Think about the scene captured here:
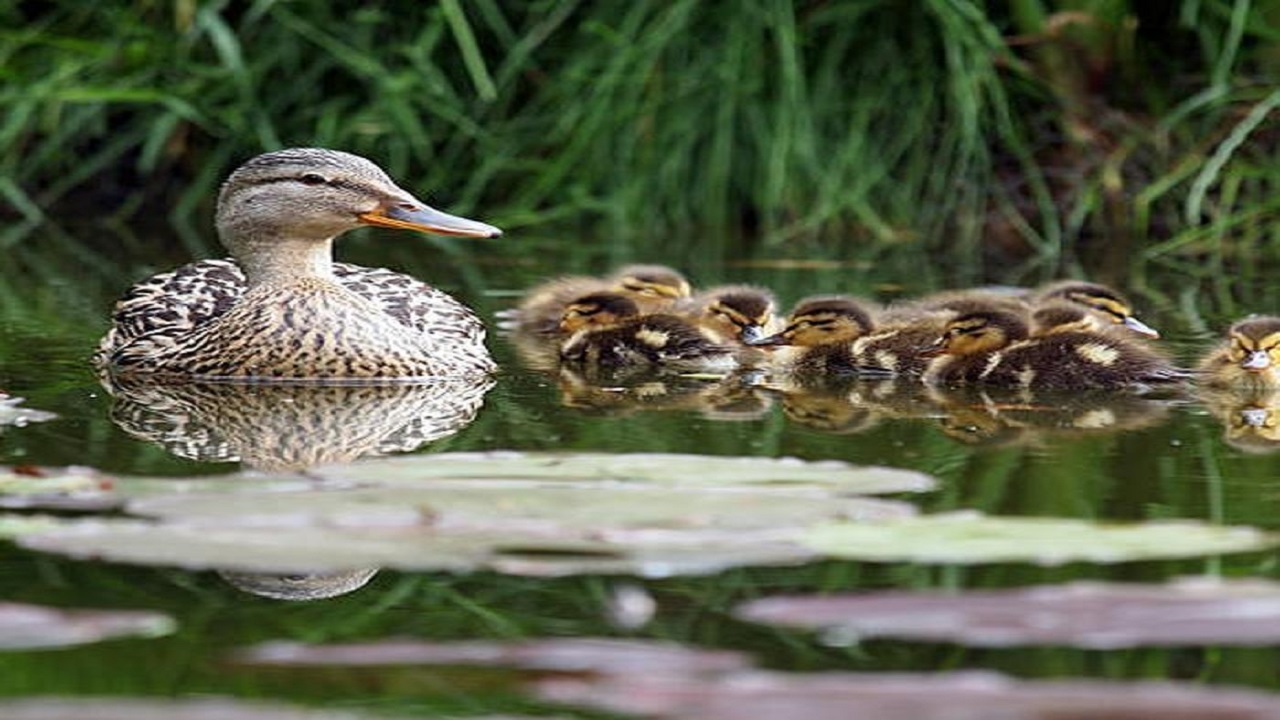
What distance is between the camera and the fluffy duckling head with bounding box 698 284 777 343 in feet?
19.1

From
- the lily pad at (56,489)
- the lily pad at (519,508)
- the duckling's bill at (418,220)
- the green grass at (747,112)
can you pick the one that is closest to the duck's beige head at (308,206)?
the duckling's bill at (418,220)

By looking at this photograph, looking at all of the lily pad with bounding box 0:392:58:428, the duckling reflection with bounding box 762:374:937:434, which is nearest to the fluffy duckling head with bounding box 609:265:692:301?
the duckling reflection with bounding box 762:374:937:434

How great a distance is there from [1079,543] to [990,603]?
376mm

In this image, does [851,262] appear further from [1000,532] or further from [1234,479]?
[1000,532]

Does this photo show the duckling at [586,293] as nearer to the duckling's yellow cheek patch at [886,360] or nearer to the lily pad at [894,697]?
the duckling's yellow cheek patch at [886,360]

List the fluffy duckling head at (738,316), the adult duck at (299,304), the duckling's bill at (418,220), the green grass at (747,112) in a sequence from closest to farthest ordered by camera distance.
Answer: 1. the adult duck at (299,304)
2. the duckling's bill at (418,220)
3. the fluffy duckling head at (738,316)
4. the green grass at (747,112)

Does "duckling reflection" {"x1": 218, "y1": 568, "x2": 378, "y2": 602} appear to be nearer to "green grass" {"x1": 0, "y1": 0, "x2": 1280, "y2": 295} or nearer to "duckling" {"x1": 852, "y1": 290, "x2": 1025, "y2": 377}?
"duckling" {"x1": 852, "y1": 290, "x2": 1025, "y2": 377}

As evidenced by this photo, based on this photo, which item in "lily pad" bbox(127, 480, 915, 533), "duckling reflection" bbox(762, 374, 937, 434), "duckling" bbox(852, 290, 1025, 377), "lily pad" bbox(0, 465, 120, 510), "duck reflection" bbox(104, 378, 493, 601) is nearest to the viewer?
"lily pad" bbox(127, 480, 915, 533)

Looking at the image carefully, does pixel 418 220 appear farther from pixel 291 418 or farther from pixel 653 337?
pixel 291 418

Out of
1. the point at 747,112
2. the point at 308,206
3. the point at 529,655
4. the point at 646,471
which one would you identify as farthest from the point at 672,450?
the point at 747,112

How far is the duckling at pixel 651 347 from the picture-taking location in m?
5.67

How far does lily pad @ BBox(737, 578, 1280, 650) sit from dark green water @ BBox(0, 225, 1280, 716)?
29 mm

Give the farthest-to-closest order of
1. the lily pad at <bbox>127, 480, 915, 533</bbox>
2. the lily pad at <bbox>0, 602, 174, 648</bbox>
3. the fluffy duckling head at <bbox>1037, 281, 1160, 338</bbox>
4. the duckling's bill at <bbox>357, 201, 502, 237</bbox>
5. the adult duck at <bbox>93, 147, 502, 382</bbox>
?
the fluffy duckling head at <bbox>1037, 281, 1160, 338</bbox>, the duckling's bill at <bbox>357, 201, 502, 237</bbox>, the adult duck at <bbox>93, 147, 502, 382</bbox>, the lily pad at <bbox>127, 480, 915, 533</bbox>, the lily pad at <bbox>0, 602, 174, 648</bbox>

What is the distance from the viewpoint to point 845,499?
367 cm
